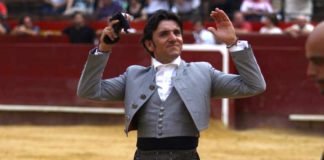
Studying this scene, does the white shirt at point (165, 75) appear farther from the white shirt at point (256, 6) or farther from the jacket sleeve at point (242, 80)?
the white shirt at point (256, 6)

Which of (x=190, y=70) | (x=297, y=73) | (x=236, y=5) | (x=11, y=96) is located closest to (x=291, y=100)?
(x=297, y=73)

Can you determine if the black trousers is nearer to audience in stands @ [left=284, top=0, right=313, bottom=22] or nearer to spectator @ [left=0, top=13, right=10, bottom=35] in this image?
audience in stands @ [left=284, top=0, right=313, bottom=22]

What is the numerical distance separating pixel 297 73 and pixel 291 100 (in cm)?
33

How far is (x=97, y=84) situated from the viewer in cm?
300

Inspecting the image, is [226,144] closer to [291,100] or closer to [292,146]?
[292,146]

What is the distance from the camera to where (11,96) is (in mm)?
10984

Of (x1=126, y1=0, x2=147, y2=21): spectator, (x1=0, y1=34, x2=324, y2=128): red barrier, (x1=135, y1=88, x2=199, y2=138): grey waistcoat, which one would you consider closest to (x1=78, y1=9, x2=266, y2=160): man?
(x1=135, y1=88, x2=199, y2=138): grey waistcoat

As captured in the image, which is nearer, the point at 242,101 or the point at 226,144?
the point at 226,144

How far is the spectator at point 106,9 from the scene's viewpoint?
11.5m

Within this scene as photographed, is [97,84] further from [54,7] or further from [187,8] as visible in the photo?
[54,7]

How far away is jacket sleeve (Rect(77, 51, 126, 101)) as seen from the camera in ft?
9.66

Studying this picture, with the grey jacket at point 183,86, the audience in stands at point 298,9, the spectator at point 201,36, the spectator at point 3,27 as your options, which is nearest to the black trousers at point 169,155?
the grey jacket at point 183,86

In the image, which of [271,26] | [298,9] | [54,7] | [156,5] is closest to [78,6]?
[54,7]

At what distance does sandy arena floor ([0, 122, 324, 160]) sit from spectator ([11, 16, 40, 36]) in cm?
171
